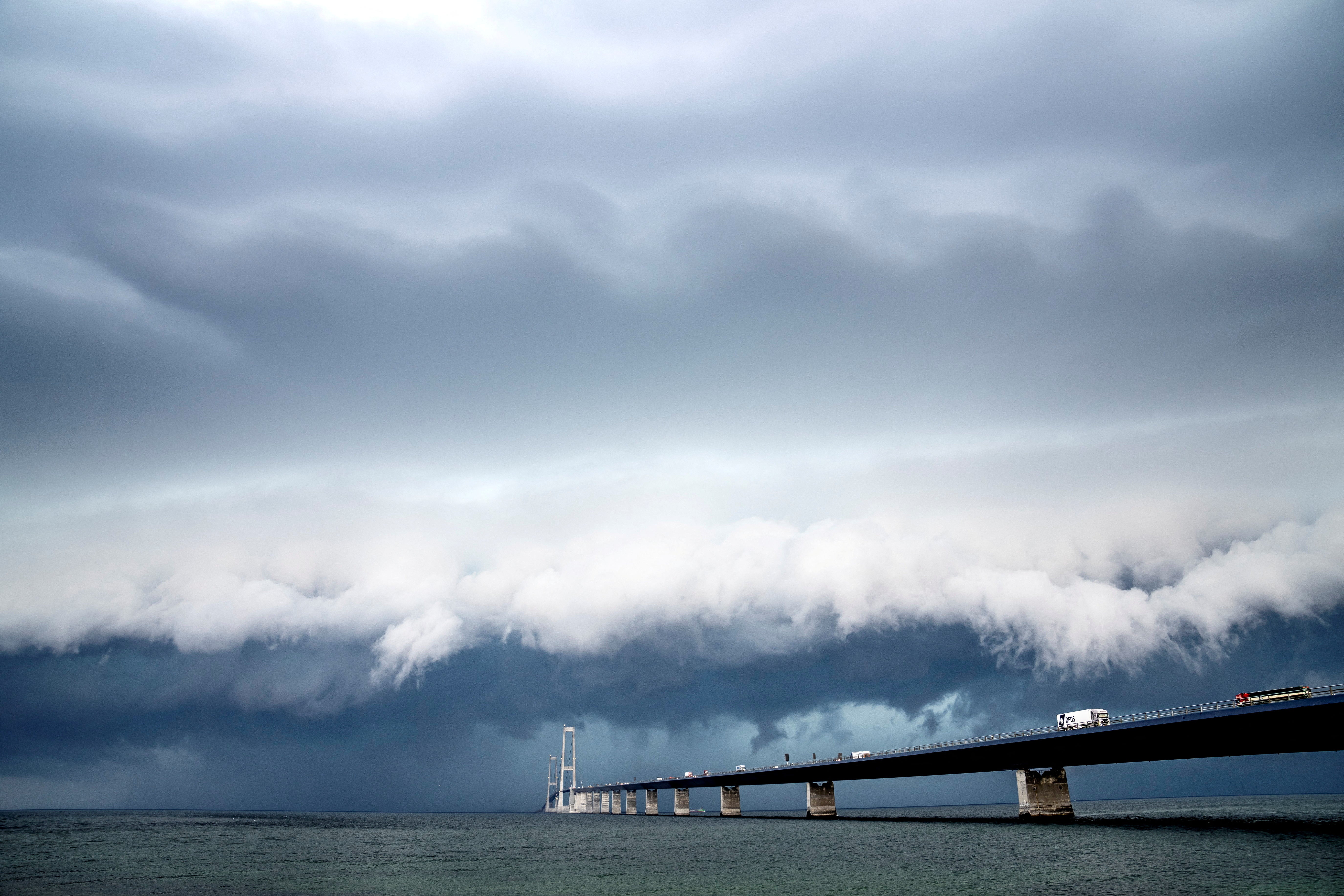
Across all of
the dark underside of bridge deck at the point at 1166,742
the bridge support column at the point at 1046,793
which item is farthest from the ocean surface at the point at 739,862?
the dark underside of bridge deck at the point at 1166,742

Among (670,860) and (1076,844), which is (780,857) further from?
(1076,844)

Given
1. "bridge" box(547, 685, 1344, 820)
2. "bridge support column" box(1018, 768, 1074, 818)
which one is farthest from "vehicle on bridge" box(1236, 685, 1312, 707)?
"bridge support column" box(1018, 768, 1074, 818)

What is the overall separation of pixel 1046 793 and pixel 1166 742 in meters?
38.6

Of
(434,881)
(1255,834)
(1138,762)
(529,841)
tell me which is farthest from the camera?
(529,841)

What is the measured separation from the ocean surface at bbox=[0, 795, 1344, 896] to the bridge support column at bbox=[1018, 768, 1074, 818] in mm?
4820

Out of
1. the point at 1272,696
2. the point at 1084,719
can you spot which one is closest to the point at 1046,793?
the point at 1084,719

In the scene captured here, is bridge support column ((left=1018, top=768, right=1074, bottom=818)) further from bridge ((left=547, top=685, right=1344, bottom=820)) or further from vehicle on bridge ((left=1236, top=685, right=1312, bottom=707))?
vehicle on bridge ((left=1236, top=685, right=1312, bottom=707))

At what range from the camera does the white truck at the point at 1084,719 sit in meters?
114

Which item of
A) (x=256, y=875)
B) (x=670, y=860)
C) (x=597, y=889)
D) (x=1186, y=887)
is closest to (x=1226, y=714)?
(x=1186, y=887)

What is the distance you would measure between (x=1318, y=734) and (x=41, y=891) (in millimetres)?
114330

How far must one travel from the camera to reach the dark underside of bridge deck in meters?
81.6

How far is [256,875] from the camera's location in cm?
7144

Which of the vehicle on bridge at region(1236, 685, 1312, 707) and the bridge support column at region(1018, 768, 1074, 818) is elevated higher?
the vehicle on bridge at region(1236, 685, 1312, 707)

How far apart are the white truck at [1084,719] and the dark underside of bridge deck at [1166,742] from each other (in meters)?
3.53
